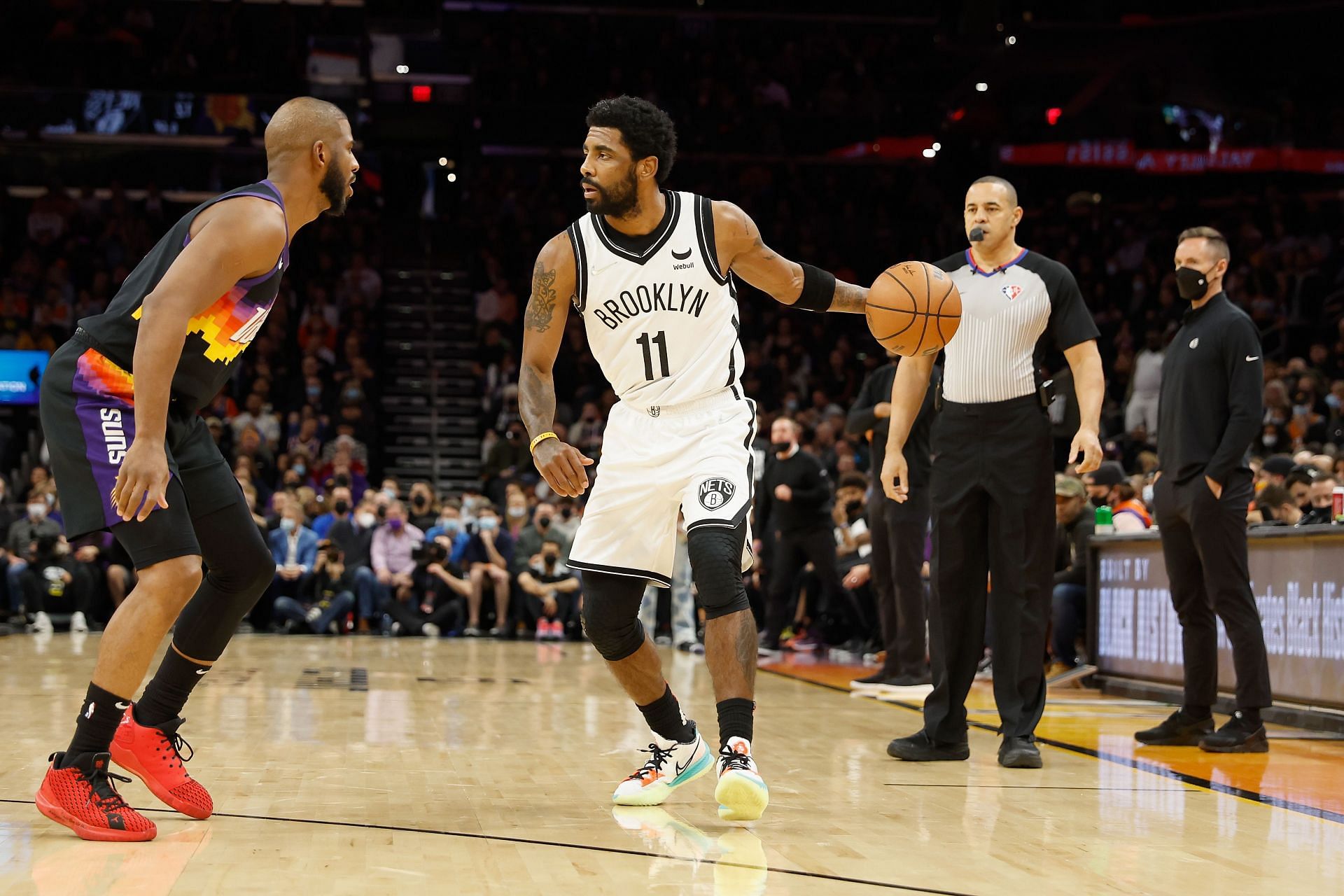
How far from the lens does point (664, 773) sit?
4.42 metres

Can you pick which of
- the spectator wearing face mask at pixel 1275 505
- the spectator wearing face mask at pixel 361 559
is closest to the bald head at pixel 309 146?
the spectator wearing face mask at pixel 1275 505

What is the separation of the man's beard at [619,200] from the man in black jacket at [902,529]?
4237mm

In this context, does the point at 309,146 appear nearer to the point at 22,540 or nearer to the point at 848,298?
the point at 848,298

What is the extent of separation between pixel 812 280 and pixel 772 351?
54.8 ft

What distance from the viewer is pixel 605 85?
2484cm

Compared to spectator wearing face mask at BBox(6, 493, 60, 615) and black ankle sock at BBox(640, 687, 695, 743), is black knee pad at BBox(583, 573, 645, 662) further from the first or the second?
spectator wearing face mask at BBox(6, 493, 60, 615)

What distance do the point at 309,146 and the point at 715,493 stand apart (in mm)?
1567

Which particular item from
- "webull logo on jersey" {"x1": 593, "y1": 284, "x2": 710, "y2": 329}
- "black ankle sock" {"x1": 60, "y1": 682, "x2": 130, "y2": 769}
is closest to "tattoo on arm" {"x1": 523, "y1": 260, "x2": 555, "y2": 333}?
"webull logo on jersey" {"x1": 593, "y1": 284, "x2": 710, "y2": 329}

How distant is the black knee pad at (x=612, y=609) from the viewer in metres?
4.36

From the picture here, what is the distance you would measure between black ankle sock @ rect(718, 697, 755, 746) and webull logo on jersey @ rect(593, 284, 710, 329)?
1.20 m

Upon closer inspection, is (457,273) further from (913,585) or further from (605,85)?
(913,585)

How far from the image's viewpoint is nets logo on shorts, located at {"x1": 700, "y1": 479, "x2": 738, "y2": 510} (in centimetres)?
421

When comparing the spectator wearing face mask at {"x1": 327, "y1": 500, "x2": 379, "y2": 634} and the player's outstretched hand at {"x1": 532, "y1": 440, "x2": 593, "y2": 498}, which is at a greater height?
the player's outstretched hand at {"x1": 532, "y1": 440, "x2": 593, "y2": 498}

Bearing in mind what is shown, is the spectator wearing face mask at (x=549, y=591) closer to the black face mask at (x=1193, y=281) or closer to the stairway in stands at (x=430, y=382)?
the stairway in stands at (x=430, y=382)
